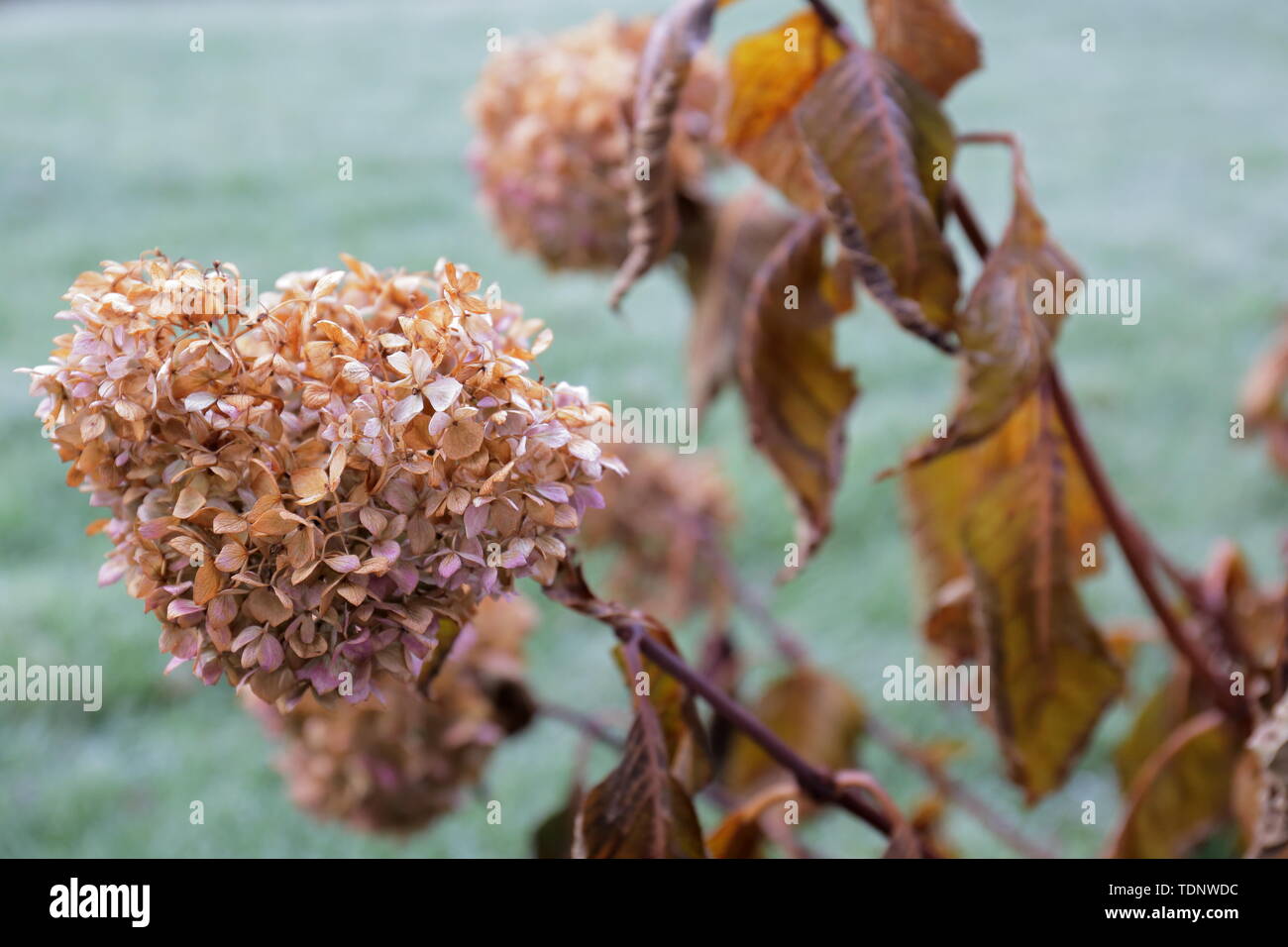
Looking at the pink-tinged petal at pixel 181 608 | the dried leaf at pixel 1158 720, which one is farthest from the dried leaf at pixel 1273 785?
the pink-tinged petal at pixel 181 608

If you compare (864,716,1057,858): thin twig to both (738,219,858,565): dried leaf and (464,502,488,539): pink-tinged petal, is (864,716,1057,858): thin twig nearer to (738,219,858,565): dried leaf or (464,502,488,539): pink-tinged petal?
(738,219,858,565): dried leaf

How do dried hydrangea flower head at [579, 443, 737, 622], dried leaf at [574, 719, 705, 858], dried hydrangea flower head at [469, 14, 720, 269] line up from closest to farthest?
dried leaf at [574, 719, 705, 858] < dried hydrangea flower head at [469, 14, 720, 269] < dried hydrangea flower head at [579, 443, 737, 622]

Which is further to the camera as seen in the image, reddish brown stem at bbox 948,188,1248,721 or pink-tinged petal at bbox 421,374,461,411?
reddish brown stem at bbox 948,188,1248,721

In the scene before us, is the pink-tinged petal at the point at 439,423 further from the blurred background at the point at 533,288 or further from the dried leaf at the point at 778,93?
the dried leaf at the point at 778,93

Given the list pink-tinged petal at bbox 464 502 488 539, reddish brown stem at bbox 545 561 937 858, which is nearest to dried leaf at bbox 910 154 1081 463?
reddish brown stem at bbox 545 561 937 858

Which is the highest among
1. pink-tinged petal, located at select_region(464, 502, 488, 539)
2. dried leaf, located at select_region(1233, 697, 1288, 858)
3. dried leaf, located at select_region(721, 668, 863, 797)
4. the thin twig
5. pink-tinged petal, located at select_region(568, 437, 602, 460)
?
pink-tinged petal, located at select_region(568, 437, 602, 460)

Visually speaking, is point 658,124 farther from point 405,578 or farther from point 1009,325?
point 405,578
